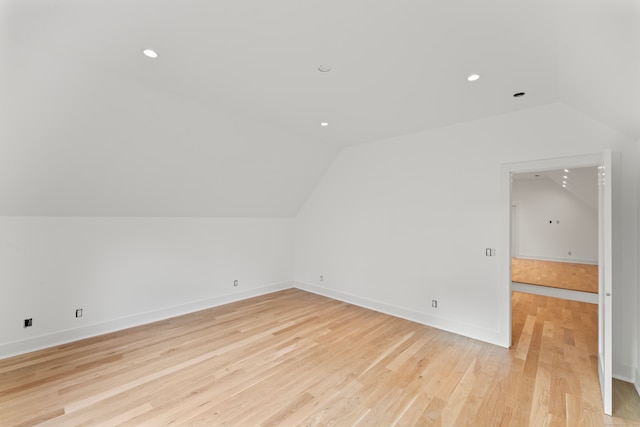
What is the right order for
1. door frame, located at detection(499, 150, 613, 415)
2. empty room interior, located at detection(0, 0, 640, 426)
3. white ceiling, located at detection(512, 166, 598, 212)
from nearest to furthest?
1. empty room interior, located at detection(0, 0, 640, 426)
2. door frame, located at detection(499, 150, 613, 415)
3. white ceiling, located at detection(512, 166, 598, 212)

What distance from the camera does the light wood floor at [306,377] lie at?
204 cm

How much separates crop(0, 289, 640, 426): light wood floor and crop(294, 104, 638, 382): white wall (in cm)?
52

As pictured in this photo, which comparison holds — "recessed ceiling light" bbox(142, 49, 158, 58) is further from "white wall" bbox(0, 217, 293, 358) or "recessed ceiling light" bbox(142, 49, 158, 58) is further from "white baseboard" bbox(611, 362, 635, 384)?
"white baseboard" bbox(611, 362, 635, 384)

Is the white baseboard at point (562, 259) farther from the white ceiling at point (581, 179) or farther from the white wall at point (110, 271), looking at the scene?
the white wall at point (110, 271)

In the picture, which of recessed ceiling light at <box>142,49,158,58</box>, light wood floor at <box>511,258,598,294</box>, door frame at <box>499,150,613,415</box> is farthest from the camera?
light wood floor at <box>511,258,598,294</box>

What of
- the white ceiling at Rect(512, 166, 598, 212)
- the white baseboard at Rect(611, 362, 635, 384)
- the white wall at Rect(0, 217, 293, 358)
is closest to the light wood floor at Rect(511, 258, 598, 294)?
the white ceiling at Rect(512, 166, 598, 212)

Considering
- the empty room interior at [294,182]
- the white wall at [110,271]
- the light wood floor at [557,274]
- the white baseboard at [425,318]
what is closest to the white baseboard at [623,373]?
the empty room interior at [294,182]

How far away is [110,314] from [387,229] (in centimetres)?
412

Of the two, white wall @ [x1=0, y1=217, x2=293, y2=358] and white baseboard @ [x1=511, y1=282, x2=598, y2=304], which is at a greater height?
white wall @ [x1=0, y1=217, x2=293, y2=358]

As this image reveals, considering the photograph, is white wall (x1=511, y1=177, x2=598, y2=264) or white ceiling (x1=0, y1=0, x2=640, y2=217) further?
white wall (x1=511, y1=177, x2=598, y2=264)

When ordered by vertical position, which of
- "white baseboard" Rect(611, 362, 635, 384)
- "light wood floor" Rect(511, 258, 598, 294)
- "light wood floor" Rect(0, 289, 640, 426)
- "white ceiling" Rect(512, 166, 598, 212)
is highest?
"white ceiling" Rect(512, 166, 598, 212)

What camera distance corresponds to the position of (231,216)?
4777 mm

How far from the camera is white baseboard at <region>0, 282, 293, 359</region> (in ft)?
9.28

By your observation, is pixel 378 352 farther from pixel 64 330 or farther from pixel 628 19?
pixel 64 330
